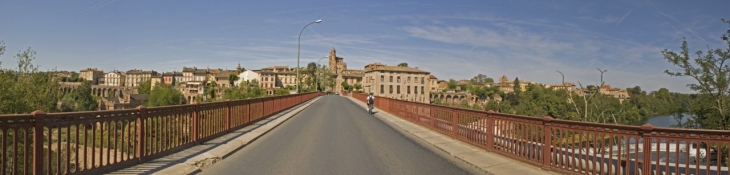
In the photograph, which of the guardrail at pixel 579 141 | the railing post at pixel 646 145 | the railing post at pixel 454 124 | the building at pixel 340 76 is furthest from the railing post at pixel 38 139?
the building at pixel 340 76

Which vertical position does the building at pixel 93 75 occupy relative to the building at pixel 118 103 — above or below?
above

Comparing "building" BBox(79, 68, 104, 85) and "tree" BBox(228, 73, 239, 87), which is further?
"building" BBox(79, 68, 104, 85)

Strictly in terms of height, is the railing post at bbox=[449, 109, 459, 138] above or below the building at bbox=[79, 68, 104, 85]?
below

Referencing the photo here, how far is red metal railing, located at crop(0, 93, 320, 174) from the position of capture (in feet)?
15.7

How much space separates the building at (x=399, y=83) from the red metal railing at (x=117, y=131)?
3551 inches

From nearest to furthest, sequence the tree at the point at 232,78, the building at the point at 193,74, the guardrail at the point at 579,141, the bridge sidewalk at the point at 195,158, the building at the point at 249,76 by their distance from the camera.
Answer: the guardrail at the point at 579,141 → the bridge sidewalk at the point at 195,158 → the building at the point at 249,76 → the tree at the point at 232,78 → the building at the point at 193,74

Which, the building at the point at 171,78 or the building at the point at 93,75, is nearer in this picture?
the building at the point at 171,78

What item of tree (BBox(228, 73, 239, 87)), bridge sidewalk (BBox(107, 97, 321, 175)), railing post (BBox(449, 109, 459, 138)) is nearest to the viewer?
bridge sidewalk (BBox(107, 97, 321, 175))

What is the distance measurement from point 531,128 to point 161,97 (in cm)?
10703

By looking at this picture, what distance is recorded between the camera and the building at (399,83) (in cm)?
10400

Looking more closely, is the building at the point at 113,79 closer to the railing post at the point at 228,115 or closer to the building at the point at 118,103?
the building at the point at 118,103

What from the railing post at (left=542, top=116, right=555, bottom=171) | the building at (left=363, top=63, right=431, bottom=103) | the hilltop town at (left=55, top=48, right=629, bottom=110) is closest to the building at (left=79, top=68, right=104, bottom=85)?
the hilltop town at (left=55, top=48, right=629, bottom=110)

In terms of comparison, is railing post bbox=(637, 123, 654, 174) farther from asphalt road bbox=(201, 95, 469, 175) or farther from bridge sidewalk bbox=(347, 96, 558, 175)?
asphalt road bbox=(201, 95, 469, 175)

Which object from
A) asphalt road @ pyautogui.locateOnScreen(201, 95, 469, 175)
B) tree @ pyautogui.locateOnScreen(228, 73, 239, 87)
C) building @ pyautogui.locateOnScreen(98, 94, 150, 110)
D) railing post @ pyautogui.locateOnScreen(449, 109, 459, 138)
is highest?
tree @ pyautogui.locateOnScreen(228, 73, 239, 87)
